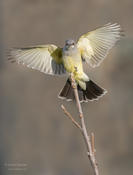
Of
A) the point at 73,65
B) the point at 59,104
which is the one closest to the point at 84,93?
the point at 73,65

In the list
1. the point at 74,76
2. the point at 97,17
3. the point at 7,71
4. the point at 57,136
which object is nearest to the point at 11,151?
the point at 57,136

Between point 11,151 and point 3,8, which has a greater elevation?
point 3,8

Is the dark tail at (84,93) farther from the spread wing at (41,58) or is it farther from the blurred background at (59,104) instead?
the blurred background at (59,104)

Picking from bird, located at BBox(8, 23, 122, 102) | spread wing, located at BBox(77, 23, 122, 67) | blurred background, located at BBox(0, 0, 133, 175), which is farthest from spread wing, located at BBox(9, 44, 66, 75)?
blurred background, located at BBox(0, 0, 133, 175)

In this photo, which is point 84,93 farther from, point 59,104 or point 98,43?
point 59,104

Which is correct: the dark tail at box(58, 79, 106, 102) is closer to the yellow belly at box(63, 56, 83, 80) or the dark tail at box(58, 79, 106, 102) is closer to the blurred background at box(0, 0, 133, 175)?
the yellow belly at box(63, 56, 83, 80)

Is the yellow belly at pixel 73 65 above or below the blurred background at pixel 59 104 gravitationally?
above

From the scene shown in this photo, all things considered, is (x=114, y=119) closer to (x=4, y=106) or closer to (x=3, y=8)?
(x=4, y=106)

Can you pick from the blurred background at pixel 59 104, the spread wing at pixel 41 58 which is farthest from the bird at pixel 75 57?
the blurred background at pixel 59 104
